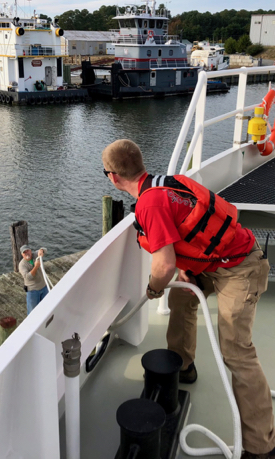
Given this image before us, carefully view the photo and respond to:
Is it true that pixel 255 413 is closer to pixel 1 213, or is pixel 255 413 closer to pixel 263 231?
pixel 263 231

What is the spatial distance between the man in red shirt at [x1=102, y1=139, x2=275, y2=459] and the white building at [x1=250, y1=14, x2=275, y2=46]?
95.4 metres

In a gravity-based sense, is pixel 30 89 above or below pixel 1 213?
above

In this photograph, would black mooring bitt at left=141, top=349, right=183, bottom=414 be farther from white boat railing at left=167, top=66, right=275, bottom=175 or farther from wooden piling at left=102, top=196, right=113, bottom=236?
wooden piling at left=102, top=196, right=113, bottom=236

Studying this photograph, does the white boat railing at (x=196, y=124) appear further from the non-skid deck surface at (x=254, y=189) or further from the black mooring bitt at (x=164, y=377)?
the black mooring bitt at (x=164, y=377)

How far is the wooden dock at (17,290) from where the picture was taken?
8555 millimetres

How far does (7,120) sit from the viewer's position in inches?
1292

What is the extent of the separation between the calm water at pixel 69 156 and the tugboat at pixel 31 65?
158cm

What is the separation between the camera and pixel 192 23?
113625mm

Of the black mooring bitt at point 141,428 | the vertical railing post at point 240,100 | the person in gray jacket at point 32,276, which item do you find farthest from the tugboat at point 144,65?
the black mooring bitt at point 141,428

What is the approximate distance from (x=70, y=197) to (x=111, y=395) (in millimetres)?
15078

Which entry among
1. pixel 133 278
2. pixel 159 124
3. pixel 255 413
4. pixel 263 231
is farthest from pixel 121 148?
pixel 159 124

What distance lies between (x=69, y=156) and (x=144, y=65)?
84.4 feet

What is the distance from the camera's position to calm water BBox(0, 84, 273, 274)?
14988 mm

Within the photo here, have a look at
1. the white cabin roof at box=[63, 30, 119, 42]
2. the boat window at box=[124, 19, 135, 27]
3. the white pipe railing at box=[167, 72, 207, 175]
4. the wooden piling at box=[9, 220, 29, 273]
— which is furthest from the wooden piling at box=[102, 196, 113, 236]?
the white cabin roof at box=[63, 30, 119, 42]
